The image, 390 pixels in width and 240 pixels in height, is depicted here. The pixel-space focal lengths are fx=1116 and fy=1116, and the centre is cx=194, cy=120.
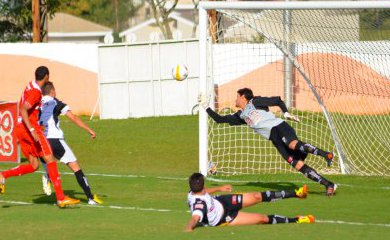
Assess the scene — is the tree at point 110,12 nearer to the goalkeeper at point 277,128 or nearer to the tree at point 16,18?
the tree at point 16,18

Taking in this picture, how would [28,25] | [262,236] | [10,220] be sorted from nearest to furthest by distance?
[262,236], [10,220], [28,25]

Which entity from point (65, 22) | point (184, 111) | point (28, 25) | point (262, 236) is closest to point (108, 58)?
point (184, 111)

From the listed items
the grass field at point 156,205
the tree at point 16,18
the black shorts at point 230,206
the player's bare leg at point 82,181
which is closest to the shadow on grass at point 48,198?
the grass field at point 156,205

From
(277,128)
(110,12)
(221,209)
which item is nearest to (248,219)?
(221,209)

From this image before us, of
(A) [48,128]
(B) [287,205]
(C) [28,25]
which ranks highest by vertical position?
(C) [28,25]

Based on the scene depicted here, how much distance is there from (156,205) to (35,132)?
2274mm

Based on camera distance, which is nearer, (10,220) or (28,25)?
(10,220)

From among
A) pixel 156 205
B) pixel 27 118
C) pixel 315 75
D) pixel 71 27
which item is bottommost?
pixel 156 205

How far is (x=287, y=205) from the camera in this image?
16.8 meters

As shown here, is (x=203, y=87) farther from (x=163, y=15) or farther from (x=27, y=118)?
(x=163, y=15)

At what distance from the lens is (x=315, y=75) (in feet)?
79.8

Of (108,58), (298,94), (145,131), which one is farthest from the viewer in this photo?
(108,58)

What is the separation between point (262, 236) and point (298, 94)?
15054mm

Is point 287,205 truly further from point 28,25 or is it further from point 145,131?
point 28,25
